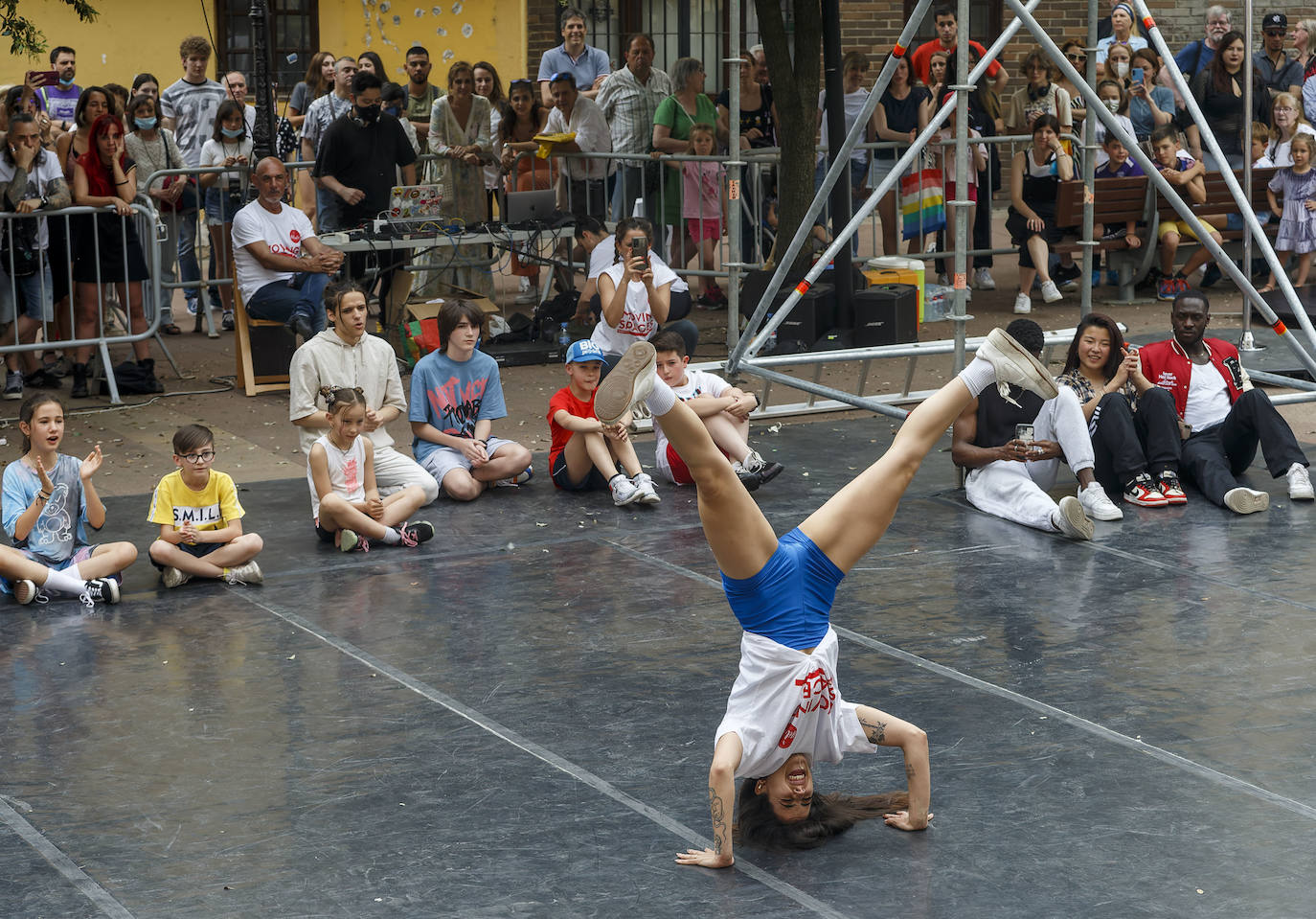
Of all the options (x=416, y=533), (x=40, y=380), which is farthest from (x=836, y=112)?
(x=40, y=380)

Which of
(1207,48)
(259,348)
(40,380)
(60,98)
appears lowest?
(40,380)

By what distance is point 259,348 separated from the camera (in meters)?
11.4

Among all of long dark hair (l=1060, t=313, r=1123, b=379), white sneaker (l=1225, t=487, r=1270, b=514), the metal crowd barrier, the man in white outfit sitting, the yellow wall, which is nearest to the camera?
the man in white outfit sitting

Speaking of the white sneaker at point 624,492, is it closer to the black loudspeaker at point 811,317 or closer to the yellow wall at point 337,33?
the black loudspeaker at point 811,317

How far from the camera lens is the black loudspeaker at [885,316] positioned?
12.2 metres

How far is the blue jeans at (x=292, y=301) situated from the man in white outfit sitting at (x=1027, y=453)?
4.66 metres

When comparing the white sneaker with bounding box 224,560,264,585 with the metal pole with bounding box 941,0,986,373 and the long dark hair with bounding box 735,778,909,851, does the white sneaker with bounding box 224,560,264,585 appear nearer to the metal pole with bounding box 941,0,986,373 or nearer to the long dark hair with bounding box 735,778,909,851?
the long dark hair with bounding box 735,778,909,851

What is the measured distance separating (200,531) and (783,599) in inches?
140

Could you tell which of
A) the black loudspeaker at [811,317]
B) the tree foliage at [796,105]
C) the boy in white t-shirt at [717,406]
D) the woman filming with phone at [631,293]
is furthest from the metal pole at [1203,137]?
the tree foliage at [796,105]

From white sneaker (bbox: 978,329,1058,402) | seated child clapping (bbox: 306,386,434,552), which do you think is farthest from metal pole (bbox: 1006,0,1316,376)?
seated child clapping (bbox: 306,386,434,552)

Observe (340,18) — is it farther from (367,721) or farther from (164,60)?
(367,721)

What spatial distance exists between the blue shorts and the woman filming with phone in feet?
17.1

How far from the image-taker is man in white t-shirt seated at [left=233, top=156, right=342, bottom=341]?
36.6 feet

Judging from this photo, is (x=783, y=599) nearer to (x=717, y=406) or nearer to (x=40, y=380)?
(x=717, y=406)
